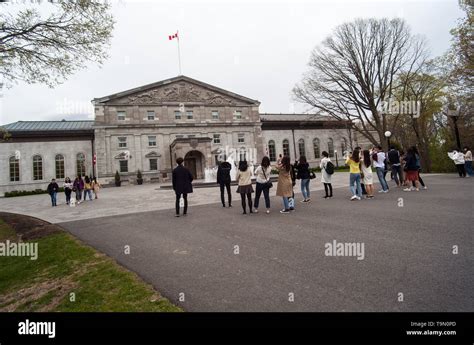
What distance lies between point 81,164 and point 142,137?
10.1m

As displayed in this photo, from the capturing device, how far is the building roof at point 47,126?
37.8 meters

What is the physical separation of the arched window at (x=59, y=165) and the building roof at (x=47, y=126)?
4271 mm

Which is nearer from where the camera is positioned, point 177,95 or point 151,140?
point 151,140

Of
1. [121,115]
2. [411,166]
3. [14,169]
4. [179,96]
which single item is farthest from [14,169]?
[411,166]

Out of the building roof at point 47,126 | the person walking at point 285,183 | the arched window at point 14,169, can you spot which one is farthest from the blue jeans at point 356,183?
the arched window at point 14,169

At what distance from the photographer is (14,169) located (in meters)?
35.8

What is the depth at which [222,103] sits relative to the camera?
144 feet

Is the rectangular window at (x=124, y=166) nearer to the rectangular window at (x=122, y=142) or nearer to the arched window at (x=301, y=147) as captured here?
the rectangular window at (x=122, y=142)

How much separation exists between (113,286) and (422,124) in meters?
36.7

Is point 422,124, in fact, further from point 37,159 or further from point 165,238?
point 37,159

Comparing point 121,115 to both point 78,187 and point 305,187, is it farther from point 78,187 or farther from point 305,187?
point 305,187

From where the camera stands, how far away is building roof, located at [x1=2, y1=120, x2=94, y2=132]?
124 feet

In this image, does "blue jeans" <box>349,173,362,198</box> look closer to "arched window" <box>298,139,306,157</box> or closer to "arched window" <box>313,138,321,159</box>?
"arched window" <box>298,139,306,157</box>
